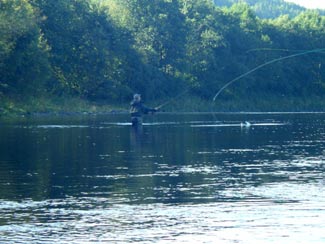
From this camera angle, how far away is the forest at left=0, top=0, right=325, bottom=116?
75938 mm

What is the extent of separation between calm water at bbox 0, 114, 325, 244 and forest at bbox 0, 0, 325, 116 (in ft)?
98.9

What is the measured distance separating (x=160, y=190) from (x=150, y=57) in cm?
7619

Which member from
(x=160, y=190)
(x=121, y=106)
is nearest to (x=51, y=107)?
(x=121, y=106)

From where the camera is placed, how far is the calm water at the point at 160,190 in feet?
56.4

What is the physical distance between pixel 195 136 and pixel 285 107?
61077 millimetres

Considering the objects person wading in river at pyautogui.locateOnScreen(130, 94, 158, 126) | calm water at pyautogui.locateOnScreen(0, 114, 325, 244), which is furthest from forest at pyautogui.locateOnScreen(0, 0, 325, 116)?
calm water at pyautogui.locateOnScreen(0, 114, 325, 244)

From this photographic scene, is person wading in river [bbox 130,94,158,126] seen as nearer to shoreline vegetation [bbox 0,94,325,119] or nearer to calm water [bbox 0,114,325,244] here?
calm water [bbox 0,114,325,244]

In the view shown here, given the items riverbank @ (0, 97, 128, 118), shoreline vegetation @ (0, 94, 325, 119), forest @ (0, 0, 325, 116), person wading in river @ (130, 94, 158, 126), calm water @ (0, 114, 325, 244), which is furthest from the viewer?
forest @ (0, 0, 325, 116)

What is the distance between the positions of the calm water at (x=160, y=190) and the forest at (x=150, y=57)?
3014 cm

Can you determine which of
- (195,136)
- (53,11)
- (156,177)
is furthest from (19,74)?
(156,177)

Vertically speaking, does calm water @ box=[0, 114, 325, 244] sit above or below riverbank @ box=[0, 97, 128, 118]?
below

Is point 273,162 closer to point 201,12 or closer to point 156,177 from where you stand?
point 156,177

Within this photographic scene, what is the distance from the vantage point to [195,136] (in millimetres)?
44281

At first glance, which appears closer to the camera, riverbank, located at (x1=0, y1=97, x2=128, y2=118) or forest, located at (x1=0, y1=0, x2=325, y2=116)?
riverbank, located at (x1=0, y1=97, x2=128, y2=118)
